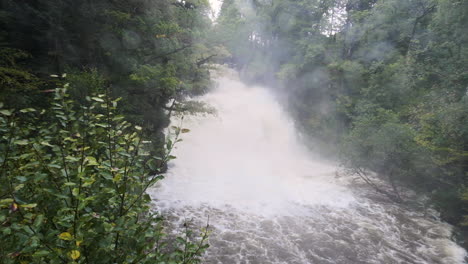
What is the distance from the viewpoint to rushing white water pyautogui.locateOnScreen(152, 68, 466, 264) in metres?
7.47

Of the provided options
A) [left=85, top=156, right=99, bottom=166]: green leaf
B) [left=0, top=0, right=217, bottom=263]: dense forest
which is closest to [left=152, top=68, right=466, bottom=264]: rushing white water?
[left=0, top=0, right=217, bottom=263]: dense forest

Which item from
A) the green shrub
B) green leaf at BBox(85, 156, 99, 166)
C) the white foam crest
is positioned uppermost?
green leaf at BBox(85, 156, 99, 166)

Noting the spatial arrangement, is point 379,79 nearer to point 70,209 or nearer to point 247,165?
point 247,165

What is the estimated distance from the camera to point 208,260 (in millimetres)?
6555

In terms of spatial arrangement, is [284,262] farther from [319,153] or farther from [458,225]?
[319,153]

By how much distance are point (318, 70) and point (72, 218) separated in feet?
67.7

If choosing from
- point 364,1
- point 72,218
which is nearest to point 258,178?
point 72,218

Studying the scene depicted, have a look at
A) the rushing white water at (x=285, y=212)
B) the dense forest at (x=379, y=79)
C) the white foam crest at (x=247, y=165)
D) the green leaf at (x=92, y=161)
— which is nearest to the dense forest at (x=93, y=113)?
the green leaf at (x=92, y=161)

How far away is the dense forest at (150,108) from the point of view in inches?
58.7

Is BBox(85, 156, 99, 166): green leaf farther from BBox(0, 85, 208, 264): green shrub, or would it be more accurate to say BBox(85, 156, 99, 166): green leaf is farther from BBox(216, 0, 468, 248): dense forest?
BBox(216, 0, 468, 248): dense forest

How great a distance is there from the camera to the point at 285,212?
990 centimetres

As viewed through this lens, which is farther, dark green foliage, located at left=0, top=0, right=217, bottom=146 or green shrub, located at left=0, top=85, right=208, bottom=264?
dark green foliage, located at left=0, top=0, right=217, bottom=146

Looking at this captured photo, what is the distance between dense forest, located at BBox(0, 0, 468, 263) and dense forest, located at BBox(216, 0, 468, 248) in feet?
0.27

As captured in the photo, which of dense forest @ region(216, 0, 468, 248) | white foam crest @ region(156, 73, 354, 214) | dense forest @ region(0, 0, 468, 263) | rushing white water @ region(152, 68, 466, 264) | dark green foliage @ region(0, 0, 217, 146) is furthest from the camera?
white foam crest @ region(156, 73, 354, 214)
